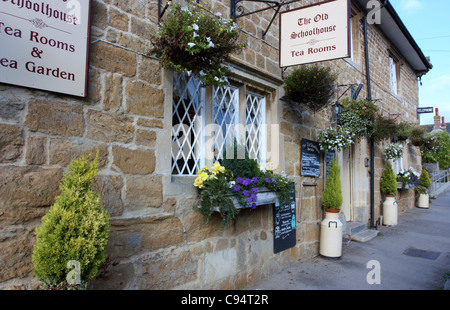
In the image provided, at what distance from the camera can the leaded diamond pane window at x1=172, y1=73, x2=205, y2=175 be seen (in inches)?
139

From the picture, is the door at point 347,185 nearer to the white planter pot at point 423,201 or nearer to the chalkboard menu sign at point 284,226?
the chalkboard menu sign at point 284,226

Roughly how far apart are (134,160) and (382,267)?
4535mm

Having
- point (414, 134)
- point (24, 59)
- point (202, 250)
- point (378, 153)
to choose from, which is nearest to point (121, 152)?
point (24, 59)

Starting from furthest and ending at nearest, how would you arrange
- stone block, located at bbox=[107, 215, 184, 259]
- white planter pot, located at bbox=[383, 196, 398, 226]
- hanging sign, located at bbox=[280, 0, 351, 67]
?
white planter pot, located at bbox=[383, 196, 398, 226], hanging sign, located at bbox=[280, 0, 351, 67], stone block, located at bbox=[107, 215, 184, 259]

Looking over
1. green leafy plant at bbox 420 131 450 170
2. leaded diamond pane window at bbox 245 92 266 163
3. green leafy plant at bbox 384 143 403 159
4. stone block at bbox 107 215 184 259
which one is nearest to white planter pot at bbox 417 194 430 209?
green leafy plant at bbox 384 143 403 159

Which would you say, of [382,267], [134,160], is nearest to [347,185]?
[382,267]

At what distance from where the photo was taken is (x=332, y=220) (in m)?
5.62

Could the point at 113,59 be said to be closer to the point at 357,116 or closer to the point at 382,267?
the point at 382,267

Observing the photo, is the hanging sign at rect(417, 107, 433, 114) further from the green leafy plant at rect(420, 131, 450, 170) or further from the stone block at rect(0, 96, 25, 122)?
the stone block at rect(0, 96, 25, 122)

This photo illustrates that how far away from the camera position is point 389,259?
18.5 feet

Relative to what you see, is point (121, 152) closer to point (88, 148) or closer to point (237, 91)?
point (88, 148)

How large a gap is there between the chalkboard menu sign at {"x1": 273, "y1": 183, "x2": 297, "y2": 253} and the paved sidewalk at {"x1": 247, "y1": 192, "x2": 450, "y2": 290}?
1.29ft

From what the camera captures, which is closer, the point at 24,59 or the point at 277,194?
the point at 24,59

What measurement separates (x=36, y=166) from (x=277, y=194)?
2.82 meters
